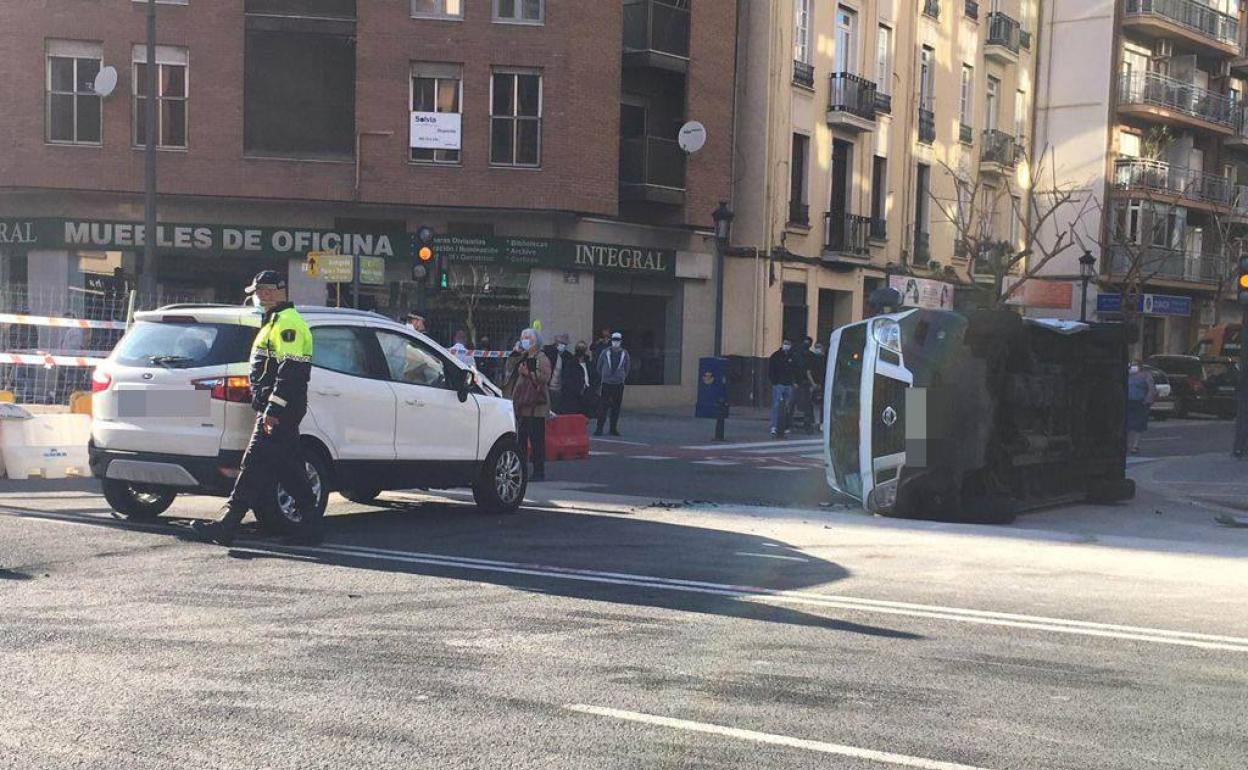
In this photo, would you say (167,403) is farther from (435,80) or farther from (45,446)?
(435,80)

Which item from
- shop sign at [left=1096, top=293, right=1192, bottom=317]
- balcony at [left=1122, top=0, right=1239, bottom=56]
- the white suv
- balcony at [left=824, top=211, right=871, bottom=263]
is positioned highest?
balcony at [left=1122, top=0, right=1239, bottom=56]

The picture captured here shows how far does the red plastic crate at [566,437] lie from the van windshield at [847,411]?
4653 millimetres

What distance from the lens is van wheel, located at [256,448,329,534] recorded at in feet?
30.4

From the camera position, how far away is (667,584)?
8367 millimetres

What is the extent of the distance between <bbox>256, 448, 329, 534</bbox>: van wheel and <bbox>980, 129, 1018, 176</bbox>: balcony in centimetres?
3819

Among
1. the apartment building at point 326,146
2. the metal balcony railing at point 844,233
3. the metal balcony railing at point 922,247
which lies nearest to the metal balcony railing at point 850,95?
the metal balcony railing at point 844,233

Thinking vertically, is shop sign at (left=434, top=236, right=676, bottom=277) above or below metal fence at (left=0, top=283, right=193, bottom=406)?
above

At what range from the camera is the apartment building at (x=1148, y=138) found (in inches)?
1903

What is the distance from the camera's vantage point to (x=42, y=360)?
15.3 m

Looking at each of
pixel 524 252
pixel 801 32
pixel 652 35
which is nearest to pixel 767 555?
pixel 524 252

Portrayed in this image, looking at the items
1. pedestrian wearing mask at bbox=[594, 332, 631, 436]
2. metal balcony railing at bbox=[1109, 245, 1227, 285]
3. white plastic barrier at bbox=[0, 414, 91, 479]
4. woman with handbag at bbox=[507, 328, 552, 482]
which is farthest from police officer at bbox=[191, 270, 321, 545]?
metal balcony railing at bbox=[1109, 245, 1227, 285]

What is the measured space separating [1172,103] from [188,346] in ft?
158

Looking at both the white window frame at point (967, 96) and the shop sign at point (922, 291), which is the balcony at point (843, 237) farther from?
the white window frame at point (967, 96)

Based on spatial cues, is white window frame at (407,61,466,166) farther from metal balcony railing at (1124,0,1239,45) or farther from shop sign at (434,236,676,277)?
metal balcony railing at (1124,0,1239,45)
